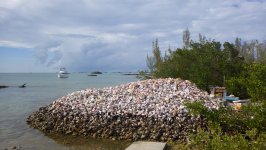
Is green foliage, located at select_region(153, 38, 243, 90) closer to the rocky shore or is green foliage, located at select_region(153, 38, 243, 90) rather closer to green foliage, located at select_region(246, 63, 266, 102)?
the rocky shore

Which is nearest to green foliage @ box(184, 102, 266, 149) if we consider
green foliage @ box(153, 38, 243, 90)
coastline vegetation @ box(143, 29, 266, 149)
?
coastline vegetation @ box(143, 29, 266, 149)

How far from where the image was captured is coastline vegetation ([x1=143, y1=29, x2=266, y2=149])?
211 inches

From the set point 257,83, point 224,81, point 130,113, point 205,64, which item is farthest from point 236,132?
point 205,64

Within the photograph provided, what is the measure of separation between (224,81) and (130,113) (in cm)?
753

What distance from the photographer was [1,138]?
653 inches

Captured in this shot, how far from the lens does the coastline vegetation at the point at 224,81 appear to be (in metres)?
5.35

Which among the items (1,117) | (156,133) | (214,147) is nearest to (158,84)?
(156,133)

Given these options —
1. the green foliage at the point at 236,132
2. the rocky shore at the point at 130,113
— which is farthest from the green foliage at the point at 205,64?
the green foliage at the point at 236,132

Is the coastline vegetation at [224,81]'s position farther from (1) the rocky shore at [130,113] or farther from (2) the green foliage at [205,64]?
(1) the rocky shore at [130,113]

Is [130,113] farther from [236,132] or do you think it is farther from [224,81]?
[236,132]

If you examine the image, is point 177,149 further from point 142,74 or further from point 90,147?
point 142,74

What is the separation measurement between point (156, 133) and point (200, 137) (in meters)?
8.81

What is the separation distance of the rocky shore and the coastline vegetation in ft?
3.94

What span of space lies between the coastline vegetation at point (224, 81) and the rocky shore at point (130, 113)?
120 centimetres
